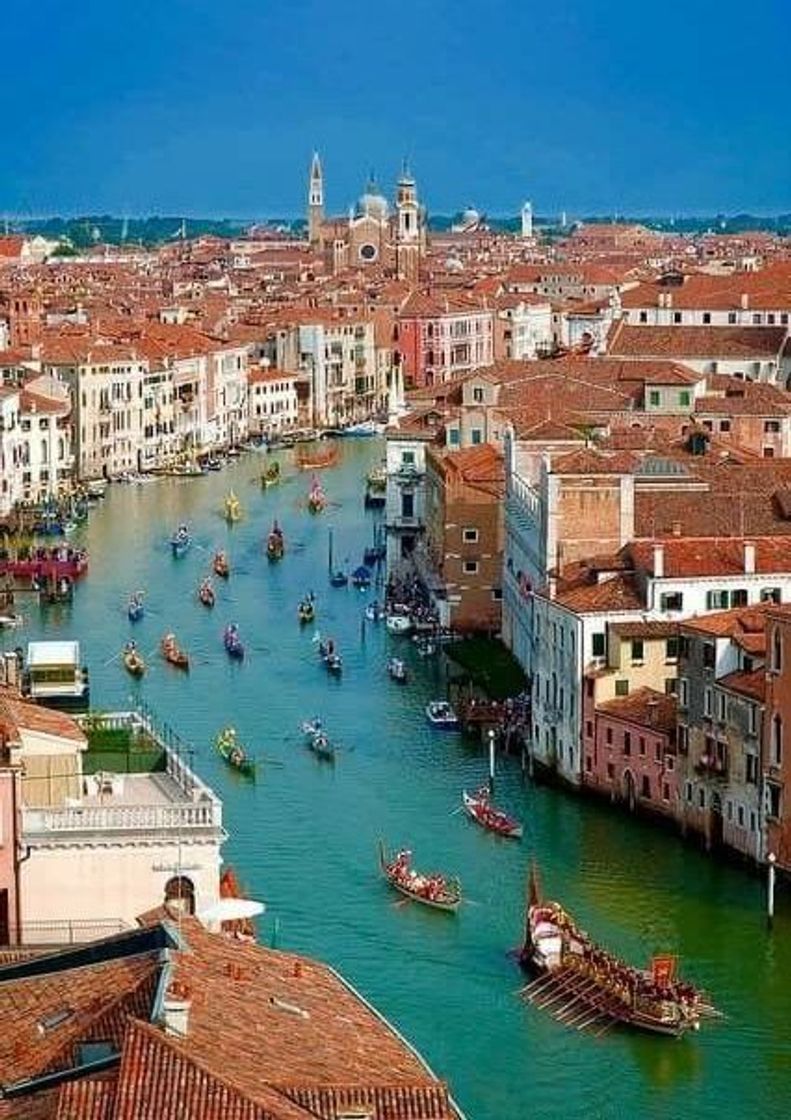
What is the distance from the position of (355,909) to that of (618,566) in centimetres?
446

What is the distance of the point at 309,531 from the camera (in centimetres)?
3322

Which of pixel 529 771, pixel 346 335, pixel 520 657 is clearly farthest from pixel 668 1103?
pixel 346 335

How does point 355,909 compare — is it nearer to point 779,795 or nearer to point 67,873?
point 779,795

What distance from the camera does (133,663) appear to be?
22.7 m

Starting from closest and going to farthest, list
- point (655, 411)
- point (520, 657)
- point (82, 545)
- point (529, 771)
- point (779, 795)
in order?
point (779, 795) → point (529, 771) → point (520, 657) → point (655, 411) → point (82, 545)

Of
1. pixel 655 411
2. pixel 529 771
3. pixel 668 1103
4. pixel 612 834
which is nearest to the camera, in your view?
pixel 668 1103

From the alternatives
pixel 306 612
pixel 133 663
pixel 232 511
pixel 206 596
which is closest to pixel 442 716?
pixel 133 663

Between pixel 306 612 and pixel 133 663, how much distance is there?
329cm

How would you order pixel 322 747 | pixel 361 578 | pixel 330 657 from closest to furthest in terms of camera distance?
pixel 322 747
pixel 330 657
pixel 361 578

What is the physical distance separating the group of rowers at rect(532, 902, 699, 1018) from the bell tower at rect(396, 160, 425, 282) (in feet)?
215

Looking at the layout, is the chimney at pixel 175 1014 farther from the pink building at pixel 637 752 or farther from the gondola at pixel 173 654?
the gondola at pixel 173 654

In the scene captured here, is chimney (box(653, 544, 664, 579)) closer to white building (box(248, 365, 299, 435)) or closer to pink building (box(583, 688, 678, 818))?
pink building (box(583, 688, 678, 818))

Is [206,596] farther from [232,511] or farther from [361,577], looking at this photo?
[232,511]

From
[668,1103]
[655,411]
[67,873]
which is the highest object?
[655,411]
